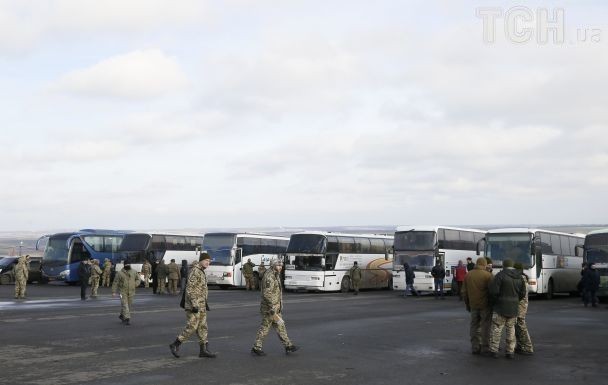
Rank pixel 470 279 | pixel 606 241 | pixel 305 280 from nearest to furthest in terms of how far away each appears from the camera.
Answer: pixel 470 279
pixel 606 241
pixel 305 280

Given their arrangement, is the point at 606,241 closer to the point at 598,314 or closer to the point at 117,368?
the point at 598,314

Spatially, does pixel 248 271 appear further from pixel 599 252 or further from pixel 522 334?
pixel 522 334

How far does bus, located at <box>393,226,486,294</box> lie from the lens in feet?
119

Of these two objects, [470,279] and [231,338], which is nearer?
[470,279]

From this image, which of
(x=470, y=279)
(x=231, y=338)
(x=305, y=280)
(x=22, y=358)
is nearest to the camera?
(x=22, y=358)

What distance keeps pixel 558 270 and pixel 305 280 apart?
12610mm

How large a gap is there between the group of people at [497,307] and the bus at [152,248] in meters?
31.1

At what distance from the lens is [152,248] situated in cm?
4428

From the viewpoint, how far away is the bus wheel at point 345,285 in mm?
39734

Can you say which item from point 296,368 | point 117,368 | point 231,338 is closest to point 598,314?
point 231,338

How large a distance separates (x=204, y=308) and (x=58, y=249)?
1378 inches

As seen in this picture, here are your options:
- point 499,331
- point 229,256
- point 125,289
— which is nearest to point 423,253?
point 229,256

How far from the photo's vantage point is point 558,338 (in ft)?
56.2

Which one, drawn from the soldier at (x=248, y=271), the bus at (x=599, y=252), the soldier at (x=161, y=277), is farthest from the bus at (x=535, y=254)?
the soldier at (x=161, y=277)
